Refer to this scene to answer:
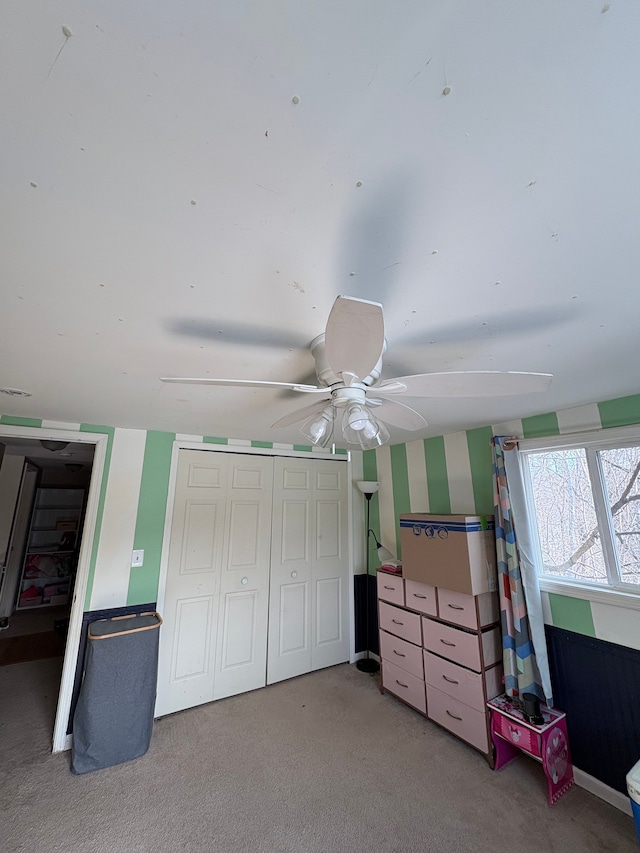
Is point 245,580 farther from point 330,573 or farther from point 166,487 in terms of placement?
point 166,487

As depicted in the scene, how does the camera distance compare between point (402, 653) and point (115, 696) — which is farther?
point (402, 653)

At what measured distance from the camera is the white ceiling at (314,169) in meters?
0.47

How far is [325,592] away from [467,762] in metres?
1.64

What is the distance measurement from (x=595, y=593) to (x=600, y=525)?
40cm

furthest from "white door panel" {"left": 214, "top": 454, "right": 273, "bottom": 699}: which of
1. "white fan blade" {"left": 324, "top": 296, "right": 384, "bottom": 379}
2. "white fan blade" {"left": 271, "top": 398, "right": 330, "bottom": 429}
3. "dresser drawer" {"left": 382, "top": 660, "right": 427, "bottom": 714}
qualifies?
"white fan blade" {"left": 324, "top": 296, "right": 384, "bottom": 379}

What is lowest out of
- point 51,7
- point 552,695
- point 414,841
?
point 414,841

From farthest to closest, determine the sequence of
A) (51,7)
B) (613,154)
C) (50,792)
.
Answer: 1. (50,792)
2. (613,154)
3. (51,7)

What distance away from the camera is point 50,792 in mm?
1972

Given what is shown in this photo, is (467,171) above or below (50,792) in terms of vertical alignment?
above

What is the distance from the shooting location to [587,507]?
2.23 metres

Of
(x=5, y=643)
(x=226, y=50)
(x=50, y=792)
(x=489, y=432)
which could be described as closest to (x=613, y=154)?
(x=226, y=50)

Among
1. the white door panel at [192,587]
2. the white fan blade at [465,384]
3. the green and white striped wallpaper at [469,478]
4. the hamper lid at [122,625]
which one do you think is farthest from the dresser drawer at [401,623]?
the white fan blade at [465,384]

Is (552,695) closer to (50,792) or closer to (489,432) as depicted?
(489,432)

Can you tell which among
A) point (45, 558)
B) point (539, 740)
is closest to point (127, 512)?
point (539, 740)
